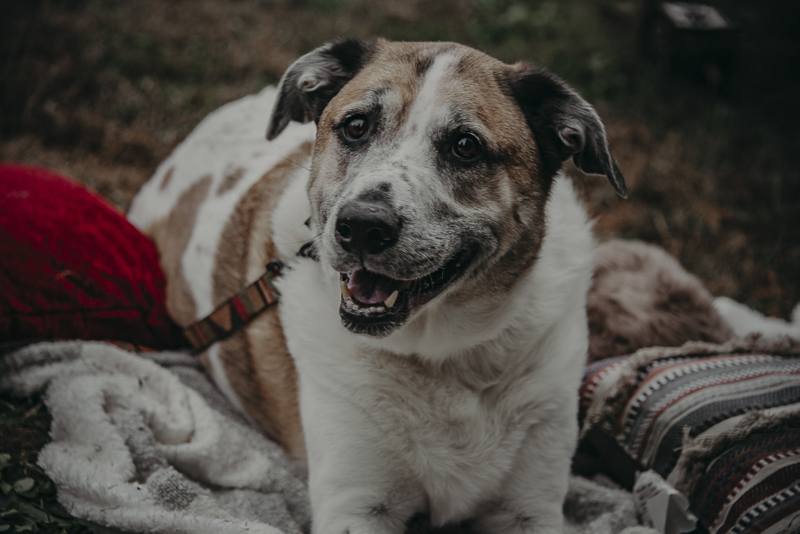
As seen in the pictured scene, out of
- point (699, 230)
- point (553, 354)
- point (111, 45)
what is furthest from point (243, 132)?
point (699, 230)

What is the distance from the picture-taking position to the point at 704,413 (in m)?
1.99

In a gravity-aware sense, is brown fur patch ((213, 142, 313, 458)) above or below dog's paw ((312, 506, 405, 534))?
above

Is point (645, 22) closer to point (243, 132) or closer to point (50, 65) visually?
point (243, 132)

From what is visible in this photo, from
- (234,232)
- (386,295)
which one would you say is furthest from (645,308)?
(234,232)

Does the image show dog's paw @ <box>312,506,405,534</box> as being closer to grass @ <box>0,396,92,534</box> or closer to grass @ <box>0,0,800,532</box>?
grass @ <box>0,396,92,534</box>

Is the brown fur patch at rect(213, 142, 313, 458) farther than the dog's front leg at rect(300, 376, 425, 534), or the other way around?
the brown fur patch at rect(213, 142, 313, 458)

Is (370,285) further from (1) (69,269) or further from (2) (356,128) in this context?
(1) (69,269)

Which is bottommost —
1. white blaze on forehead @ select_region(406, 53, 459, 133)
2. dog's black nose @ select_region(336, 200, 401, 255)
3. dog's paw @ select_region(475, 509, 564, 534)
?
dog's paw @ select_region(475, 509, 564, 534)

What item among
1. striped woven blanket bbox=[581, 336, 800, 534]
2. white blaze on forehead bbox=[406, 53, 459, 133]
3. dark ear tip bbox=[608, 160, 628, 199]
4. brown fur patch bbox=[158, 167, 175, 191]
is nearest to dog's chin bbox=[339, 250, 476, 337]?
white blaze on forehead bbox=[406, 53, 459, 133]

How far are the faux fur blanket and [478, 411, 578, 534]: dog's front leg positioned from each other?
167 mm

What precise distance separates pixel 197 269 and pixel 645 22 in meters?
5.05

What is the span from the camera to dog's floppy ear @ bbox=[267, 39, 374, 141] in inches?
80.5

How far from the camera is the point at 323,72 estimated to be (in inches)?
81.3

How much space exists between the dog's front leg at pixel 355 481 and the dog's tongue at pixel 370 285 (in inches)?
16.6
